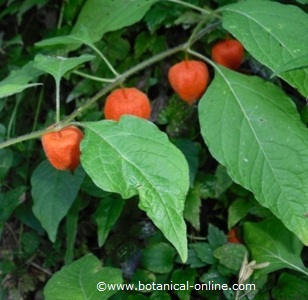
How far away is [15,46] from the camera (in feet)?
7.94

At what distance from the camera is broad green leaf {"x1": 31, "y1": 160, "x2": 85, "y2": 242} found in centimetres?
173

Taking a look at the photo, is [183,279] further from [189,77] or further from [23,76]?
[23,76]

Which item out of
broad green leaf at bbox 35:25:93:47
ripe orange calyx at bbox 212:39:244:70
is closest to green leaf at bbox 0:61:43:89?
broad green leaf at bbox 35:25:93:47

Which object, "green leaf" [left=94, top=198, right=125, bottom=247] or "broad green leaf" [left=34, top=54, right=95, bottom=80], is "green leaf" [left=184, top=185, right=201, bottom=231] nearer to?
"green leaf" [left=94, top=198, right=125, bottom=247]

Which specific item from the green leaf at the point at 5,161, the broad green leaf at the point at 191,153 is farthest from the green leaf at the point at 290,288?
the green leaf at the point at 5,161

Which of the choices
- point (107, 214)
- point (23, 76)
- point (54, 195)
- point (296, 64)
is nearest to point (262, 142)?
point (296, 64)

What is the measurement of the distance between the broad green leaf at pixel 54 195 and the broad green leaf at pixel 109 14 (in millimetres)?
421

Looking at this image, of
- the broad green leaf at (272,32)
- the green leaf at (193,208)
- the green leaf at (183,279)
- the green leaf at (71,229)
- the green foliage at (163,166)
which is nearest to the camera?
the green foliage at (163,166)

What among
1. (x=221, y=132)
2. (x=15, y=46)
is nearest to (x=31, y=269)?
(x=15, y=46)

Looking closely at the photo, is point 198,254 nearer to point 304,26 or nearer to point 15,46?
point 304,26

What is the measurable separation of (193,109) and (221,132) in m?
0.57

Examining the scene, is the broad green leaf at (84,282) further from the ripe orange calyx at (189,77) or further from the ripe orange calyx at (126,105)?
the ripe orange calyx at (189,77)

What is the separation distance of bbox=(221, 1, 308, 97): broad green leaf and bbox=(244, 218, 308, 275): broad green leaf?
0.41 metres

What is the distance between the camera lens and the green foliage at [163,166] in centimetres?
122
